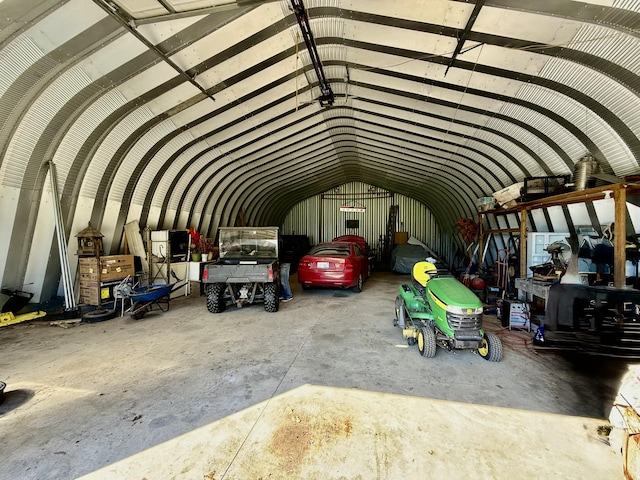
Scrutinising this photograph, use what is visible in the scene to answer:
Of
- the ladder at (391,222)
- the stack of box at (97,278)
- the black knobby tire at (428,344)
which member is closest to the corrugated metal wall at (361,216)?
the ladder at (391,222)

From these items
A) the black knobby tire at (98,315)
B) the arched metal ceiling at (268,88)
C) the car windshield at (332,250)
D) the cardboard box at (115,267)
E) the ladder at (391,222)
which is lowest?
the black knobby tire at (98,315)

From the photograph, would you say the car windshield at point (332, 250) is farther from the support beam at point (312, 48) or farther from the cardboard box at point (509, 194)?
the cardboard box at point (509, 194)

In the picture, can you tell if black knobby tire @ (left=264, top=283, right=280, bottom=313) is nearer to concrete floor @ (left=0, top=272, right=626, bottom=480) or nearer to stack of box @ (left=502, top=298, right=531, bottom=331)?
concrete floor @ (left=0, top=272, right=626, bottom=480)

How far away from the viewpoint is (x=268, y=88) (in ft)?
19.4

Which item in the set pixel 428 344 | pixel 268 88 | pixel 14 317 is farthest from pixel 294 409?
pixel 268 88

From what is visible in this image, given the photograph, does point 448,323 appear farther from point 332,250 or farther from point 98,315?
point 98,315

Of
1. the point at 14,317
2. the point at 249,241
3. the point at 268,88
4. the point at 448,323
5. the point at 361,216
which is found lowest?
the point at 14,317

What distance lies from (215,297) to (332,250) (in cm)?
319

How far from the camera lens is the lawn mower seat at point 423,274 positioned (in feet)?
13.9

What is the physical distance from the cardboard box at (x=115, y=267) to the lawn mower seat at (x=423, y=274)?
234 inches

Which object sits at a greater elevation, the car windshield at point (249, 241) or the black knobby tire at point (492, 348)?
the car windshield at point (249, 241)

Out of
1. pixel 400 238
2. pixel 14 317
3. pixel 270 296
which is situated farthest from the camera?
pixel 400 238

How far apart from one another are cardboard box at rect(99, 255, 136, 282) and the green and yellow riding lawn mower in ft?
19.1

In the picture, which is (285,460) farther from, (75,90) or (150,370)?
(75,90)
